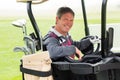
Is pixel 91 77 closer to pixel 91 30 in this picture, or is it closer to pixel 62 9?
pixel 62 9

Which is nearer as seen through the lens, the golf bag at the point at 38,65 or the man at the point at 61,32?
the golf bag at the point at 38,65

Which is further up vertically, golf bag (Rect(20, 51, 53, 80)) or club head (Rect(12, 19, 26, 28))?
club head (Rect(12, 19, 26, 28))

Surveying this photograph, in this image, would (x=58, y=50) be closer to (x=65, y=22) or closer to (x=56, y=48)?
(x=56, y=48)

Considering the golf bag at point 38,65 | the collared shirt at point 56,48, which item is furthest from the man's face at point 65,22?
the golf bag at point 38,65

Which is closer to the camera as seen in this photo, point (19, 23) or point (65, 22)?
point (19, 23)

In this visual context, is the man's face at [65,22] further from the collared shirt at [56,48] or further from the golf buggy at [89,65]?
the golf buggy at [89,65]

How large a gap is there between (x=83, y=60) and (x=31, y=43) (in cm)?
41

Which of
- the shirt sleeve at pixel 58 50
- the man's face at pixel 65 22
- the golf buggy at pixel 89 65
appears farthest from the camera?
the man's face at pixel 65 22

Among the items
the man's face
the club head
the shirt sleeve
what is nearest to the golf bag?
the shirt sleeve

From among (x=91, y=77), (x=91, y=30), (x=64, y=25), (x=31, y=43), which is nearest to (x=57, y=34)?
(x=64, y=25)

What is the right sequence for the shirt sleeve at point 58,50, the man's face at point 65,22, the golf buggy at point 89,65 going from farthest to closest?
the man's face at point 65,22 → the shirt sleeve at point 58,50 → the golf buggy at point 89,65

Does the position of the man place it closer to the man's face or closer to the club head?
the man's face

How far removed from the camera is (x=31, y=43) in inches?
116

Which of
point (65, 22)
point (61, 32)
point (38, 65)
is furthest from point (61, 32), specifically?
point (38, 65)
